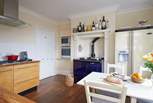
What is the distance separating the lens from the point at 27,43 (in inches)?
141

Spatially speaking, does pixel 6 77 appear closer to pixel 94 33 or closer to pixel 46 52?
pixel 46 52

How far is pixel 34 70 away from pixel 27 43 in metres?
1.13

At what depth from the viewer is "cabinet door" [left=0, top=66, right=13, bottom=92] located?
2.22 meters

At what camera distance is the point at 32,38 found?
3.75m

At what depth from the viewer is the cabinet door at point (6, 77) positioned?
7.30 feet

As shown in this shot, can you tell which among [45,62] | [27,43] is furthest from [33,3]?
[45,62]

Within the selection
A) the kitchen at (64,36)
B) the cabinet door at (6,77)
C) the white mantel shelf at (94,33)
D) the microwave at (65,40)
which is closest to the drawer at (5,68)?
the cabinet door at (6,77)

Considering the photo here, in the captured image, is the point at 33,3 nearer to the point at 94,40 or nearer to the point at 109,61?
the point at 94,40

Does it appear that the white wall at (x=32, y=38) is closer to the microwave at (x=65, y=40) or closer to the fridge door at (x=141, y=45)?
the microwave at (x=65, y=40)

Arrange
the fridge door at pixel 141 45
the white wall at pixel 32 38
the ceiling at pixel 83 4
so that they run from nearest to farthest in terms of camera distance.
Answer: the fridge door at pixel 141 45, the ceiling at pixel 83 4, the white wall at pixel 32 38

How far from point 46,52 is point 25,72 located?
177cm

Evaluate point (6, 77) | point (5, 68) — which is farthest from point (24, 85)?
point (5, 68)

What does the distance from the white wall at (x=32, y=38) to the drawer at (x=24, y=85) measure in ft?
3.42

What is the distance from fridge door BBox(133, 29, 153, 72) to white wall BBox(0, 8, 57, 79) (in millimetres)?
3214
